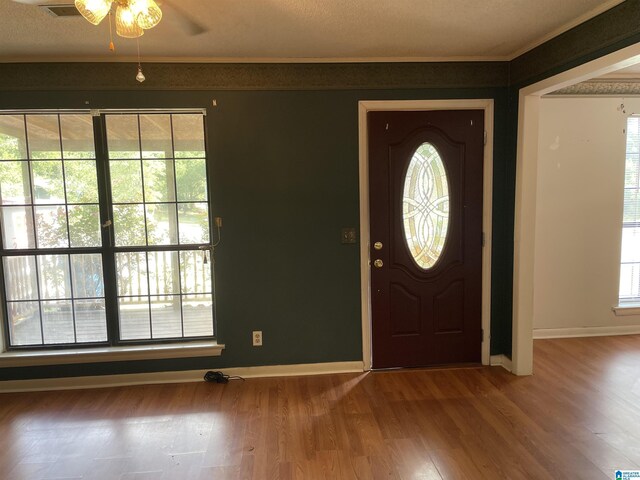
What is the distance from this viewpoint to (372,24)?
2340 mm

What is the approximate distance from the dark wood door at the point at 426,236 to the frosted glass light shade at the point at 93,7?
6.57ft

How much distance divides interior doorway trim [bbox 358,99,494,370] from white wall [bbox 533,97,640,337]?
883 mm

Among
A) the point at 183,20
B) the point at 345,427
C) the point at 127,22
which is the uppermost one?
the point at 183,20

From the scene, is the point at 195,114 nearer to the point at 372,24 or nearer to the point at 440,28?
the point at 372,24

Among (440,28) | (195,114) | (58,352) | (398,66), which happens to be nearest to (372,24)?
(440,28)

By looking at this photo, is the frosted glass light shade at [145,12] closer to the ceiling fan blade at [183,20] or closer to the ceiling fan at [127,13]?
the ceiling fan at [127,13]

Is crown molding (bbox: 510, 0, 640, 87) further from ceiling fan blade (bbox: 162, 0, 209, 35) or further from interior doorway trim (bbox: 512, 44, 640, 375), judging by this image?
ceiling fan blade (bbox: 162, 0, 209, 35)

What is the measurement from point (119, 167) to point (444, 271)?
2.74m

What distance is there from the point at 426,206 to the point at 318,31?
5.06 feet

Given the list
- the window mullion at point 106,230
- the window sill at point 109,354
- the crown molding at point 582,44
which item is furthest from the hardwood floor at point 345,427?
the crown molding at point 582,44

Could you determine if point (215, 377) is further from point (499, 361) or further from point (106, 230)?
point (499, 361)

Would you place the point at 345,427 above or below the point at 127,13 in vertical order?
below

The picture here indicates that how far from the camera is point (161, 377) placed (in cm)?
310

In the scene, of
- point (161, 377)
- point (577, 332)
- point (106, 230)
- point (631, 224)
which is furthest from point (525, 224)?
point (106, 230)
